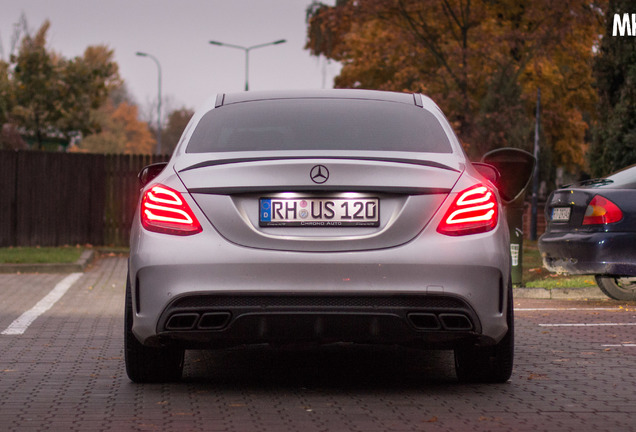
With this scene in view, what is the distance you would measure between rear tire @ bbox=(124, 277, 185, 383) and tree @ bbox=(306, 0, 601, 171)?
22763 millimetres

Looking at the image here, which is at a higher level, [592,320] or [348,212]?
[348,212]

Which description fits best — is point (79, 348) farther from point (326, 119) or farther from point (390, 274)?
point (390, 274)

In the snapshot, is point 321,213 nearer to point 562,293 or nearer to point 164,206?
point 164,206

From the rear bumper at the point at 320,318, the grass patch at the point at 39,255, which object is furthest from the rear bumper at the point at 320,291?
the grass patch at the point at 39,255

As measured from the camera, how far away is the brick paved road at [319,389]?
5355 mm

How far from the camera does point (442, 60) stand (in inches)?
1292

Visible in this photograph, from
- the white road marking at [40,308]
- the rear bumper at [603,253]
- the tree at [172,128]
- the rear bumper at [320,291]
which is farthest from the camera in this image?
the tree at [172,128]

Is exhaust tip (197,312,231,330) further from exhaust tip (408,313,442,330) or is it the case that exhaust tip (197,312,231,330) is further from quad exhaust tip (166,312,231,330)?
exhaust tip (408,313,442,330)

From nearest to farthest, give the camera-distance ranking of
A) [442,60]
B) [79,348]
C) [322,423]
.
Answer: [322,423], [79,348], [442,60]

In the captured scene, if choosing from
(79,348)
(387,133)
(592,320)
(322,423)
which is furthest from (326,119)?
(592,320)

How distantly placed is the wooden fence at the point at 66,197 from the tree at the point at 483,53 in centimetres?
1022

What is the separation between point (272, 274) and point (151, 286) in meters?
0.64

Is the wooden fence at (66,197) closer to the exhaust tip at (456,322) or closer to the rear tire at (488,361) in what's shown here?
the rear tire at (488,361)

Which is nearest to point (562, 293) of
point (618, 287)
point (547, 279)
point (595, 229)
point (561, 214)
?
point (618, 287)
